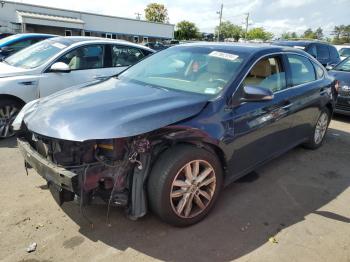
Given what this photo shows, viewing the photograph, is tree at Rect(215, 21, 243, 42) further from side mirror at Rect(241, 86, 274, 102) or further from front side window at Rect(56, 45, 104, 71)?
side mirror at Rect(241, 86, 274, 102)

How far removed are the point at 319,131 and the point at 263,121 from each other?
7.27 ft

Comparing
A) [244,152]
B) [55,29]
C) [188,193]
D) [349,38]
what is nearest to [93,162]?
[188,193]

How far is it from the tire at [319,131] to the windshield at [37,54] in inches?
173

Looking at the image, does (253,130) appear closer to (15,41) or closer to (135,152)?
(135,152)

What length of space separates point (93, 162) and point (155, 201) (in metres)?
0.62

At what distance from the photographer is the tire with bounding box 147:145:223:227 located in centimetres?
284

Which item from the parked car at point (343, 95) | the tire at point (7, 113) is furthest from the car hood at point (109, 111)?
the parked car at point (343, 95)

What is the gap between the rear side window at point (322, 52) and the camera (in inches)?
431

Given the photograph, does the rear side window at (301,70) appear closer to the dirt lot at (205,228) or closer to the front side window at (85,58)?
the dirt lot at (205,228)

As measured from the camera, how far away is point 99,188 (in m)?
2.79

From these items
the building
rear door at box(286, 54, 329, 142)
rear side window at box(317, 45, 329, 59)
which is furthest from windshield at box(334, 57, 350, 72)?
the building

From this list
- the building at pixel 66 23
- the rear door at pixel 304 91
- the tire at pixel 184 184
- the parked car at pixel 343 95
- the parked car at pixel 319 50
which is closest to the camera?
the tire at pixel 184 184

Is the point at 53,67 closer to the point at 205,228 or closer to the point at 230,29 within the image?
the point at 205,228

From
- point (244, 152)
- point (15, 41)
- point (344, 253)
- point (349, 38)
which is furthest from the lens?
point (349, 38)
